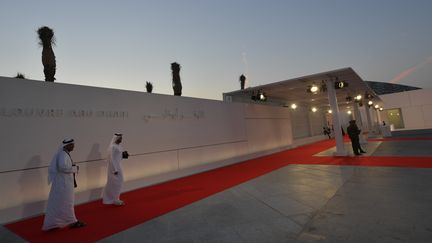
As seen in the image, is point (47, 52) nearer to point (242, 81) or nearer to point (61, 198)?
point (61, 198)

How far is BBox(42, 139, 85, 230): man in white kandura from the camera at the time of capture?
3.80 metres

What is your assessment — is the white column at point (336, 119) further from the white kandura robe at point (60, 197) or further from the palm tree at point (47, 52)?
the palm tree at point (47, 52)

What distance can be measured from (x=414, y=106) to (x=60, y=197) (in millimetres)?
30933

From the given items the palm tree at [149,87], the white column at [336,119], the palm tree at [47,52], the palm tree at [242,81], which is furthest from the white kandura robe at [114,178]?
the palm tree at [242,81]

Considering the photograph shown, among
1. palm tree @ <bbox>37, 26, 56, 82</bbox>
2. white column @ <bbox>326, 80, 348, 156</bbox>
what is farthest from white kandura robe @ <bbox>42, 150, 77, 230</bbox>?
white column @ <bbox>326, 80, 348, 156</bbox>

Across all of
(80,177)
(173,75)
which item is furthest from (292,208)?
(173,75)

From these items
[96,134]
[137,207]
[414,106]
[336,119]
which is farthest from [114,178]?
[414,106]

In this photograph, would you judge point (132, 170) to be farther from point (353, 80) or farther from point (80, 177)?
point (353, 80)

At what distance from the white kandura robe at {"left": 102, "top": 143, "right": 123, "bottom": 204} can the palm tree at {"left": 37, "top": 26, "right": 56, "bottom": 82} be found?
15.5 ft

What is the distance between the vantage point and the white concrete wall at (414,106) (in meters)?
22.8

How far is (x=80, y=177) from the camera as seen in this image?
550cm

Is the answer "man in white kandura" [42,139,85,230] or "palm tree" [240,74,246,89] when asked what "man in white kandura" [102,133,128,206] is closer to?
"man in white kandura" [42,139,85,230]

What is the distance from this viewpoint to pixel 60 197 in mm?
3873

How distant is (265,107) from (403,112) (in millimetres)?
Result: 20753
